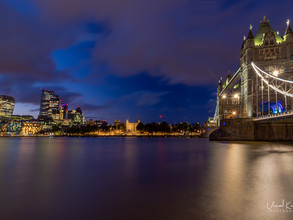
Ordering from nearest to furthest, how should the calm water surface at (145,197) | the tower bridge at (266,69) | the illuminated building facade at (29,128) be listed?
1. the calm water surface at (145,197)
2. the tower bridge at (266,69)
3. the illuminated building facade at (29,128)

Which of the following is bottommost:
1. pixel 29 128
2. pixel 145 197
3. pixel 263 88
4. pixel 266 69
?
pixel 145 197

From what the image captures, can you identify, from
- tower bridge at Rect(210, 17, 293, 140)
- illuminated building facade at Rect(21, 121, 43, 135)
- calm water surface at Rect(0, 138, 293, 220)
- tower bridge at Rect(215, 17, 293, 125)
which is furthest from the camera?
illuminated building facade at Rect(21, 121, 43, 135)

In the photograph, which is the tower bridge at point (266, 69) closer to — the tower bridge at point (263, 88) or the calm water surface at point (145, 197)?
the tower bridge at point (263, 88)

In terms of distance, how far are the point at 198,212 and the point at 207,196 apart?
1.71 metres

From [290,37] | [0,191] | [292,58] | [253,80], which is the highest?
[290,37]

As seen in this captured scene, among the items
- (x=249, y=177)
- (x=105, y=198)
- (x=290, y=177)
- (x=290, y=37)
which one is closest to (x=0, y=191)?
(x=105, y=198)

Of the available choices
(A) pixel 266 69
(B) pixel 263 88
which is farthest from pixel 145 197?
(A) pixel 266 69

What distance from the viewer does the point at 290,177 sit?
10.1 m

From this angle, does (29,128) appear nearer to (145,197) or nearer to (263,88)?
(263,88)

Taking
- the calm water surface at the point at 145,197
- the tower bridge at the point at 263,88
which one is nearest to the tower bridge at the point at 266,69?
the tower bridge at the point at 263,88

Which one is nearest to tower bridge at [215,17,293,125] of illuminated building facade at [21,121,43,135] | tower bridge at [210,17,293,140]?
tower bridge at [210,17,293,140]

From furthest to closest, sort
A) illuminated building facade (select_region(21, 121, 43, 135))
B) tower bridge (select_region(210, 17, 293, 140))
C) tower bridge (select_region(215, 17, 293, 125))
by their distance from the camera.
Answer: illuminated building facade (select_region(21, 121, 43, 135))
tower bridge (select_region(215, 17, 293, 125))
tower bridge (select_region(210, 17, 293, 140))

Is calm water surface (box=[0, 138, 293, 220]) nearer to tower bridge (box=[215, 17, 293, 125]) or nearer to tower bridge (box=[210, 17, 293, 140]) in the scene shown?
tower bridge (box=[210, 17, 293, 140])

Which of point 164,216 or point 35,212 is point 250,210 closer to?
point 164,216
